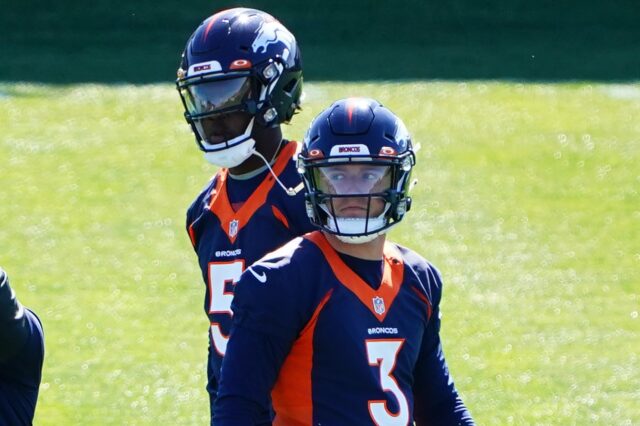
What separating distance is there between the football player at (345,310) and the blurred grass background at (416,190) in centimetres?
351

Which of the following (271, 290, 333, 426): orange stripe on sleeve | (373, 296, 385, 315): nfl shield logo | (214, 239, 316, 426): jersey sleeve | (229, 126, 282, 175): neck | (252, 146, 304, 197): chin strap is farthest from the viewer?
(229, 126, 282, 175): neck

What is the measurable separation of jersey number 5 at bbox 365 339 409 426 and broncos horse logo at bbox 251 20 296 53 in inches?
52.3

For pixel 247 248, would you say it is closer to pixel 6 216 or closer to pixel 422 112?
pixel 6 216

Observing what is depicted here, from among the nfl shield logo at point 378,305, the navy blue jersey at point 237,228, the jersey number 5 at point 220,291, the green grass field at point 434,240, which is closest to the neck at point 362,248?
the nfl shield logo at point 378,305

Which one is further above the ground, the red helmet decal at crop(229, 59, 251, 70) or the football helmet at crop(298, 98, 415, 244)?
the football helmet at crop(298, 98, 415, 244)

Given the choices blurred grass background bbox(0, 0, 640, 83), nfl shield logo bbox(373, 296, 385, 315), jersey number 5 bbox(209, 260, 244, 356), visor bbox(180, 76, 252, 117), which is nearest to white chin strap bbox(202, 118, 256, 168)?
visor bbox(180, 76, 252, 117)

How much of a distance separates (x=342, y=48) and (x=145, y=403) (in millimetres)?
8013

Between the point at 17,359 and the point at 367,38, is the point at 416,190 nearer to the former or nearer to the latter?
the point at 367,38

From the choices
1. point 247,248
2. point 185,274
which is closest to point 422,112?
point 185,274

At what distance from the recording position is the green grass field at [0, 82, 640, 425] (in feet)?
24.2

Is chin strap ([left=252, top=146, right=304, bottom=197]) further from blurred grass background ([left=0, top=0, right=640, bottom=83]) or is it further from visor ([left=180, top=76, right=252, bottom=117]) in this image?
blurred grass background ([left=0, top=0, right=640, bottom=83])

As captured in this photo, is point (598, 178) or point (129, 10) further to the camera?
point (129, 10)

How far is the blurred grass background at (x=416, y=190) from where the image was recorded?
7582 mm

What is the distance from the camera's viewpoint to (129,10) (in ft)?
50.4
